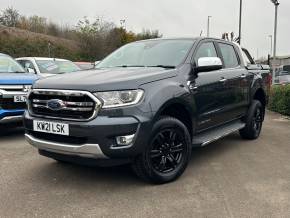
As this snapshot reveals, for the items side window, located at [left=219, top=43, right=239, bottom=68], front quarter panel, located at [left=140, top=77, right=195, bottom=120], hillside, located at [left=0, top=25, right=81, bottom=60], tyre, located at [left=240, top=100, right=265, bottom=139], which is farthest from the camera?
hillside, located at [left=0, top=25, right=81, bottom=60]

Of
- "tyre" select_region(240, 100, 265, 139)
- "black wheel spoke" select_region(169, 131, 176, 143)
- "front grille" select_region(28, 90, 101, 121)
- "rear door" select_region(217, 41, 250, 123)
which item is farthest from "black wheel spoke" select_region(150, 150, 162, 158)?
"tyre" select_region(240, 100, 265, 139)

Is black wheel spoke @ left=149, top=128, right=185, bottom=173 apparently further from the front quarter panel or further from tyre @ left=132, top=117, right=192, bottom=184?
the front quarter panel

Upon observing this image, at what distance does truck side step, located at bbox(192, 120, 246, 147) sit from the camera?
4.85m

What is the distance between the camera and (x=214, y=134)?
5301 mm

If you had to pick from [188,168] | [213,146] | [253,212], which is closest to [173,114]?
[188,168]

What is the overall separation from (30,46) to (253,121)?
29.2 metres

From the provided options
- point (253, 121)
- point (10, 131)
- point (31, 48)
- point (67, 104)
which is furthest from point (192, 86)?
point (31, 48)

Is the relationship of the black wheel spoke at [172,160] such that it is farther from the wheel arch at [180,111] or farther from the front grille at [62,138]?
the front grille at [62,138]

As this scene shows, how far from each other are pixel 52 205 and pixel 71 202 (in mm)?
184

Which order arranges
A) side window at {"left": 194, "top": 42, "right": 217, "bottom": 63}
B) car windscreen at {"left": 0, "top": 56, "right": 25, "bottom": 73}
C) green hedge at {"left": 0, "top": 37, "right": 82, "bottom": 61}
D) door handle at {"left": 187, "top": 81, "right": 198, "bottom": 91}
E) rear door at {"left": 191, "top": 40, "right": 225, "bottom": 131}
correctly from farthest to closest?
1. green hedge at {"left": 0, "top": 37, "right": 82, "bottom": 61}
2. car windscreen at {"left": 0, "top": 56, "right": 25, "bottom": 73}
3. side window at {"left": 194, "top": 42, "right": 217, "bottom": 63}
4. rear door at {"left": 191, "top": 40, "right": 225, "bottom": 131}
5. door handle at {"left": 187, "top": 81, "right": 198, "bottom": 91}

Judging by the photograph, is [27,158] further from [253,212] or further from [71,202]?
[253,212]

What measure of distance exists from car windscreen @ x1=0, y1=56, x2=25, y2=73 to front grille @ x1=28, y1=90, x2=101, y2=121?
138 inches

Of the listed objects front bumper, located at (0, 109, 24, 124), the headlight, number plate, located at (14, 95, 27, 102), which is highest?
the headlight

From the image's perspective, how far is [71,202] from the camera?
12.3 ft
